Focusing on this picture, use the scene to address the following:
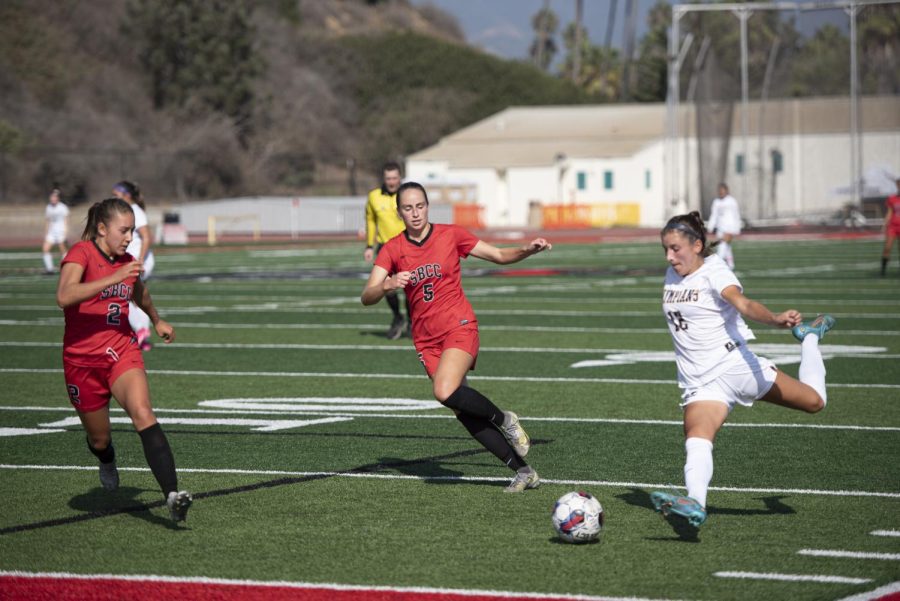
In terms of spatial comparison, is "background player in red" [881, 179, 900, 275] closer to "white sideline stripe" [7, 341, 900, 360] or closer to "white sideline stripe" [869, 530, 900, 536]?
"white sideline stripe" [7, 341, 900, 360]

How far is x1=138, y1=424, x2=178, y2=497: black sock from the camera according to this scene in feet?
23.1

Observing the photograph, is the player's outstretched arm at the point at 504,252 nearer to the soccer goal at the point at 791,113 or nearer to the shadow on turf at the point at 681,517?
the shadow on turf at the point at 681,517

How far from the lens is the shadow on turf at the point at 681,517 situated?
691 cm

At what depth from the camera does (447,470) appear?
29.0 feet

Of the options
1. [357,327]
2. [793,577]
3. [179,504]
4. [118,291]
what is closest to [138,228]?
[357,327]

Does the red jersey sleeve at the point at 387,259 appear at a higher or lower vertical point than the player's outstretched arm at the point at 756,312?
higher

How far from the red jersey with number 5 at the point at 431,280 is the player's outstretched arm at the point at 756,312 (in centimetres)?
177

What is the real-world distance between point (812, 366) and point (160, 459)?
12.0ft

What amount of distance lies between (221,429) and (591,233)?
48.6m

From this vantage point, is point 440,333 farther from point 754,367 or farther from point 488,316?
point 488,316

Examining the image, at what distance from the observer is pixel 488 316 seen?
20375 mm

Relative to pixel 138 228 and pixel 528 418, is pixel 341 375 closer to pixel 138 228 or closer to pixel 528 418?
pixel 138 228

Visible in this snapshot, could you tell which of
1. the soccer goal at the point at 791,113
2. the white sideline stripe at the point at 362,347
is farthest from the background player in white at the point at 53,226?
the soccer goal at the point at 791,113

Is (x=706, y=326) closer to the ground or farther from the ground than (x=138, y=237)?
closer to the ground
